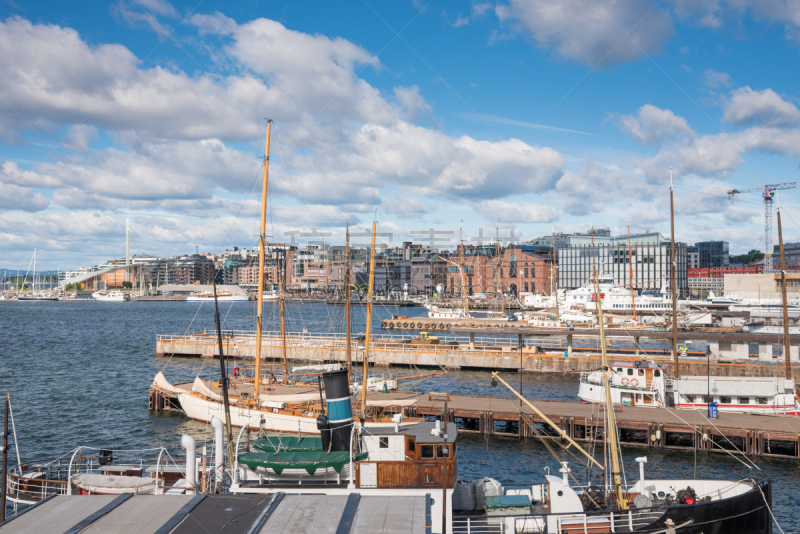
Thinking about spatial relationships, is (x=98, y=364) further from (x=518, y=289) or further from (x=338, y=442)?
(x=518, y=289)

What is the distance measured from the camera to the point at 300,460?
18.9 meters

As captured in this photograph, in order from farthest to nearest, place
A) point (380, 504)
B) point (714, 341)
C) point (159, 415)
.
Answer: point (714, 341) < point (159, 415) < point (380, 504)

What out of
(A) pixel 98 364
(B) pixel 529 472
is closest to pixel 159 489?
(B) pixel 529 472

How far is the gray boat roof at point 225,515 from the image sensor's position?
12312mm

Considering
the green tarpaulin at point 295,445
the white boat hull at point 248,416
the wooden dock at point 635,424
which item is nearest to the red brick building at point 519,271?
the wooden dock at point 635,424

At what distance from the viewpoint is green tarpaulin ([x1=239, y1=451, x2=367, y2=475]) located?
18703 millimetres

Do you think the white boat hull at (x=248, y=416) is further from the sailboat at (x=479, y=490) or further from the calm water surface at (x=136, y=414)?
the sailboat at (x=479, y=490)

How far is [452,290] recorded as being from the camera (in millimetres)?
198250

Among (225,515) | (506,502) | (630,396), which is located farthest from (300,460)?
(630,396)

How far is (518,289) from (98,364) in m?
141

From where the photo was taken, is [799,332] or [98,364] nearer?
[98,364]

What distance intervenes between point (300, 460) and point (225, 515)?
5.73m

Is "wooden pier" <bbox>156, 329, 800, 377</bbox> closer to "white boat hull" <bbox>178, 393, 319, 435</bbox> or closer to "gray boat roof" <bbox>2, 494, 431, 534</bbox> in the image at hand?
"white boat hull" <bbox>178, 393, 319, 435</bbox>

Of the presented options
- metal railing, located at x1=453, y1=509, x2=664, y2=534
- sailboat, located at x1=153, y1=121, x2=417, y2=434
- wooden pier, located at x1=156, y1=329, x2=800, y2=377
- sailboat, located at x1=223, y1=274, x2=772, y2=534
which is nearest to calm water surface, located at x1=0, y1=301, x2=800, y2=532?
sailboat, located at x1=153, y1=121, x2=417, y2=434
